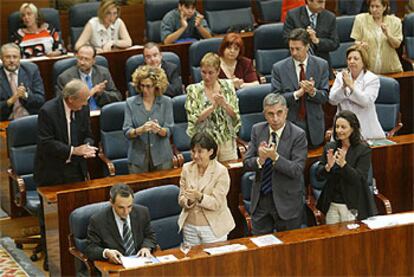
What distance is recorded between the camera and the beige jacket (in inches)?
246

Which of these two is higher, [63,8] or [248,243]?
[63,8]

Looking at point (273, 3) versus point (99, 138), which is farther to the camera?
point (273, 3)

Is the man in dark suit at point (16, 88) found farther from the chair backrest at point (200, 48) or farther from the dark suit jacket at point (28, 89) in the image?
the chair backrest at point (200, 48)

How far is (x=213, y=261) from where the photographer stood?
5.71m

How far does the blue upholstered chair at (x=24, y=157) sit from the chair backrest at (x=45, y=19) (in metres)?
2.10

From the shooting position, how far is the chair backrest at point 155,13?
9.78 m

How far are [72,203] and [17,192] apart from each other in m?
0.88

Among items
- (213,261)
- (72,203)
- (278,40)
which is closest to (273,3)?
(278,40)

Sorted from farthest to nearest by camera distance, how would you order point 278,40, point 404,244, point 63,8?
point 63,8, point 278,40, point 404,244

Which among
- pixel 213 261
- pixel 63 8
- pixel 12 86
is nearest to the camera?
pixel 213 261

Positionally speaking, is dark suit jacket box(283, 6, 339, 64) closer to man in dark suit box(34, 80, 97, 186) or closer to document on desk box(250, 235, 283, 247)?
man in dark suit box(34, 80, 97, 186)

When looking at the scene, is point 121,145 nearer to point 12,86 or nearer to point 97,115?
point 97,115

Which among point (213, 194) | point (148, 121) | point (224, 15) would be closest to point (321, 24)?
point (224, 15)

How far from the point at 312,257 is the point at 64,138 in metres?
1.82
